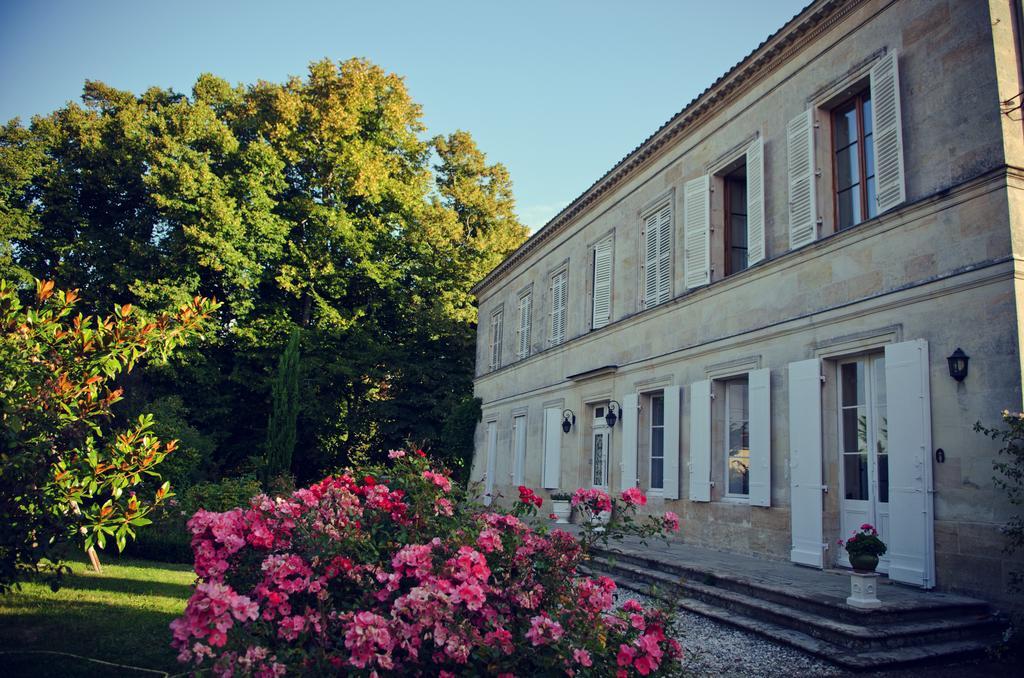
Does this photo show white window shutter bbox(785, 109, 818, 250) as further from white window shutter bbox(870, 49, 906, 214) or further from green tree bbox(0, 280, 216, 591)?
green tree bbox(0, 280, 216, 591)

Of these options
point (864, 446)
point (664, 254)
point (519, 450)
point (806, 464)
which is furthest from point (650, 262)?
point (519, 450)

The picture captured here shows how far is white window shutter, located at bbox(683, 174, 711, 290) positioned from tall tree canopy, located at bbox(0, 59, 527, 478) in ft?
39.6

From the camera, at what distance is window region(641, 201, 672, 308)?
490 inches

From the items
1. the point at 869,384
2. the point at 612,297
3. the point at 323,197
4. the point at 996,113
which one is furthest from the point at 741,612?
the point at 323,197

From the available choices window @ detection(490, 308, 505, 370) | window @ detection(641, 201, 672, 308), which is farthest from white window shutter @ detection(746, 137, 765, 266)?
window @ detection(490, 308, 505, 370)

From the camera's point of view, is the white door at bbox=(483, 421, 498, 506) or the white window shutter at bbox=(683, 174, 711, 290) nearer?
the white window shutter at bbox=(683, 174, 711, 290)

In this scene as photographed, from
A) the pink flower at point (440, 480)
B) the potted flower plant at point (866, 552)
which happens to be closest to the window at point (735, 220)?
Result: the potted flower plant at point (866, 552)

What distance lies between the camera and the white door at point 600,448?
14133 mm

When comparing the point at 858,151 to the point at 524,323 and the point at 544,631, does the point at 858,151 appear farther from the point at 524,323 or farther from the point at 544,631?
the point at 524,323

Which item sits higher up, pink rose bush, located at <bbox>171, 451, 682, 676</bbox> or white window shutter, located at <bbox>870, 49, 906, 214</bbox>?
white window shutter, located at <bbox>870, 49, 906, 214</bbox>

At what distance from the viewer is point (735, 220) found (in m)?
11.5

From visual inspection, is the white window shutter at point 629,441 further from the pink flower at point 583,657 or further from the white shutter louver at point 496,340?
the pink flower at point 583,657

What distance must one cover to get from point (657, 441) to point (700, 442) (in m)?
1.77

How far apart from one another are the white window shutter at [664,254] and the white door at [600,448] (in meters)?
3.13
